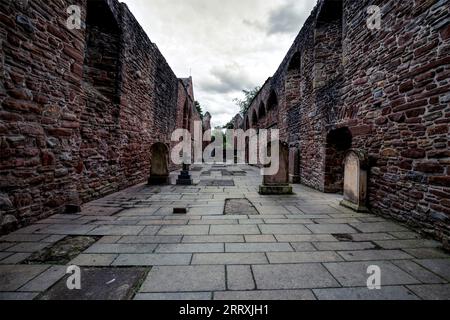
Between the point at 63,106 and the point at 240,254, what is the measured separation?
3800 mm

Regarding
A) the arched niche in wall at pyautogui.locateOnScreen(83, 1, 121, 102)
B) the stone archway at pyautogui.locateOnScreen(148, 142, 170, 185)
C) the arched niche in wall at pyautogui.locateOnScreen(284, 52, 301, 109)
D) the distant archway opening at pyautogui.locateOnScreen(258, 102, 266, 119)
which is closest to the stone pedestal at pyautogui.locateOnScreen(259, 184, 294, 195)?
the stone archway at pyautogui.locateOnScreen(148, 142, 170, 185)

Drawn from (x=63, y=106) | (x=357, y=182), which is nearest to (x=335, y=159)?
(x=357, y=182)

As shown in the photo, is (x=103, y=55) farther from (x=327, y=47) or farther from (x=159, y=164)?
(x=327, y=47)

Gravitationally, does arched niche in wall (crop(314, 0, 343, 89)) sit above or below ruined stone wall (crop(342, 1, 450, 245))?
above

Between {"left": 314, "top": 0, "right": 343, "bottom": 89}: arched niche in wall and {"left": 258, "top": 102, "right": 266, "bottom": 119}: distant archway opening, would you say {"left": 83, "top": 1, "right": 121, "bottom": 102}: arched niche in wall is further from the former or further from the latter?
{"left": 258, "top": 102, "right": 266, "bottom": 119}: distant archway opening

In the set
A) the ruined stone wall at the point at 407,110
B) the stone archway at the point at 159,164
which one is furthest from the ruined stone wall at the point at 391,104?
the stone archway at the point at 159,164

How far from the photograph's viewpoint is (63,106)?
147 inches

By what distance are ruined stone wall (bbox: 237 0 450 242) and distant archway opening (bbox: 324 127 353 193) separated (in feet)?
0.09

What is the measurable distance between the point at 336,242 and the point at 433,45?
309 centimetres

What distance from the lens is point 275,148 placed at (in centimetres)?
598

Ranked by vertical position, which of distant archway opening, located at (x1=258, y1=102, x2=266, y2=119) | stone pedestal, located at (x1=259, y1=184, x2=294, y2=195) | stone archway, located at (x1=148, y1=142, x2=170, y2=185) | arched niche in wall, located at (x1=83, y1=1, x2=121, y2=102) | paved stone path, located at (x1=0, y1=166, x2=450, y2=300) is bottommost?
paved stone path, located at (x1=0, y1=166, x2=450, y2=300)

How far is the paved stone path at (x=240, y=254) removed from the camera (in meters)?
1.75

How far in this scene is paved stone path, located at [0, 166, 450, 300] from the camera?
175 centimetres
